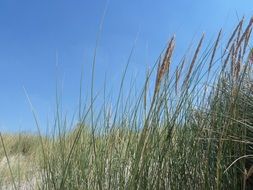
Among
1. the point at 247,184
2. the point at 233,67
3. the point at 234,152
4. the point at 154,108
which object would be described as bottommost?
the point at 247,184

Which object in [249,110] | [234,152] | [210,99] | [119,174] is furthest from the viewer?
[210,99]

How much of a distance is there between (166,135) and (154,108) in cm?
18

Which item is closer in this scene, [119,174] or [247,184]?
[247,184]

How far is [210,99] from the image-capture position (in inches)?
96.8

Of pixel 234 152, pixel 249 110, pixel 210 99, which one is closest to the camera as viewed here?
pixel 234 152

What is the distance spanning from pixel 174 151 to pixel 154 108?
27 cm

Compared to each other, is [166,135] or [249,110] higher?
[249,110]

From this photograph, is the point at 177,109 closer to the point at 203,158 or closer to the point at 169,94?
the point at 169,94

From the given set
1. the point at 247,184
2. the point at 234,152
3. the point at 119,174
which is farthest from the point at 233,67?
the point at 119,174

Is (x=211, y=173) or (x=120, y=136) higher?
(x=120, y=136)

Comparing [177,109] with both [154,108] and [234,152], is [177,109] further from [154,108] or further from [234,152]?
[234,152]

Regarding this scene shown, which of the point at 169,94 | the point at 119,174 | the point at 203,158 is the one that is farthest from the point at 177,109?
the point at 119,174

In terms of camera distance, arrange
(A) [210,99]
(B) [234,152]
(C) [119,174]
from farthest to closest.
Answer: (A) [210,99]
(C) [119,174]
(B) [234,152]

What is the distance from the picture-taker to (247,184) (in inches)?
82.8
